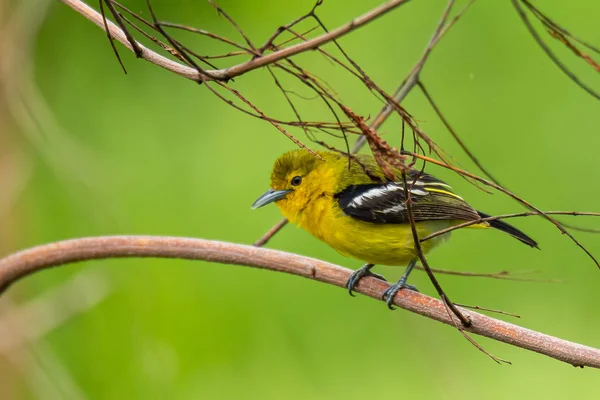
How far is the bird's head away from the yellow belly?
0.08 metres

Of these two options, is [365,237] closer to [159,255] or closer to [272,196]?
[272,196]

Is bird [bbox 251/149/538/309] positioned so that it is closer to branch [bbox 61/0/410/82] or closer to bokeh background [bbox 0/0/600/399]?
bokeh background [bbox 0/0/600/399]

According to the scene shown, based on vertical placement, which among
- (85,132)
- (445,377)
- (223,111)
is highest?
(85,132)

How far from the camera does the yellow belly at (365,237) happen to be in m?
3.03

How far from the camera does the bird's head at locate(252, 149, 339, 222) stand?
3.25 metres

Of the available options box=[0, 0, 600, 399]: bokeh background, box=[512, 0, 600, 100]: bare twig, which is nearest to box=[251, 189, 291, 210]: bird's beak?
box=[0, 0, 600, 399]: bokeh background

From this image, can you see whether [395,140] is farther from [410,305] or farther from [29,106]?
[410,305]

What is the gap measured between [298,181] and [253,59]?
183 cm

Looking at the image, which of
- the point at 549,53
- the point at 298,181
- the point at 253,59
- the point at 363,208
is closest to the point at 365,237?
the point at 363,208

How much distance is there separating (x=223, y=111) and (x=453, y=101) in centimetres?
147

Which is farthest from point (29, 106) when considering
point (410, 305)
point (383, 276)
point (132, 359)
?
point (410, 305)

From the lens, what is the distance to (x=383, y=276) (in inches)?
132

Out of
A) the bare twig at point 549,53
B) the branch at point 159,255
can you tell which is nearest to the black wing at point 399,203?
the branch at point 159,255

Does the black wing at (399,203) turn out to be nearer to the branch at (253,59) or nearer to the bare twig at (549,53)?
the bare twig at (549,53)
